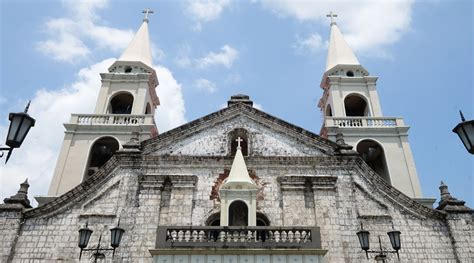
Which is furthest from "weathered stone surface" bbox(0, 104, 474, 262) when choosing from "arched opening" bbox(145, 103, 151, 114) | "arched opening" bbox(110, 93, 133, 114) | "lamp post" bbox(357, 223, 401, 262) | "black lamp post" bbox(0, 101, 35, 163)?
"arched opening" bbox(110, 93, 133, 114)

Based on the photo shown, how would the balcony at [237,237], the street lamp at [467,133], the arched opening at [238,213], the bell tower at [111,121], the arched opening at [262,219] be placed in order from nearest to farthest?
the street lamp at [467,133], the balcony at [237,237], the arched opening at [238,213], the arched opening at [262,219], the bell tower at [111,121]

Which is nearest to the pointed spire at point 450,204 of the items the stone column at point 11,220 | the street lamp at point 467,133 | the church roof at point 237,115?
the church roof at point 237,115

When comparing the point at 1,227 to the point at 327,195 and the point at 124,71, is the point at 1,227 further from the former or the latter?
the point at 124,71

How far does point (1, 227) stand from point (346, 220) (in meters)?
11.1

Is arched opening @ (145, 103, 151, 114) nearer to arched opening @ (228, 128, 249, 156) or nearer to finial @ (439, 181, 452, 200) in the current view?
arched opening @ (228, 128, 249, 156)

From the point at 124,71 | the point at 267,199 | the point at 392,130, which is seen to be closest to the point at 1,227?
the point at 267,199

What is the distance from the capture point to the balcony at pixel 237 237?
1109 cm

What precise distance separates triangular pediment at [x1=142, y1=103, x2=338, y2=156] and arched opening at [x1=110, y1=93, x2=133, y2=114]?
31.9 ft

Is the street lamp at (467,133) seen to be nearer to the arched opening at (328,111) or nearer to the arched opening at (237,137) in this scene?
the arched opening at (237,137)

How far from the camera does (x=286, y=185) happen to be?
14.1 metres

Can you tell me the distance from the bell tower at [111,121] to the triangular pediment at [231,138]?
1610 mm

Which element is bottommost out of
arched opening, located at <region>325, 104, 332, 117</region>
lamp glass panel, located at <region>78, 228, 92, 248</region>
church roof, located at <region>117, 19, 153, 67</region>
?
lamp glass panel, located at <region>78, 228, 92, 248</region>

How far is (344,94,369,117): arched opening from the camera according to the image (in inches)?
968

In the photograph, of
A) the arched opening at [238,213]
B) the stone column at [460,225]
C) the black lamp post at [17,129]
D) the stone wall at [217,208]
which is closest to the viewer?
the black lamp post at [17,129]
